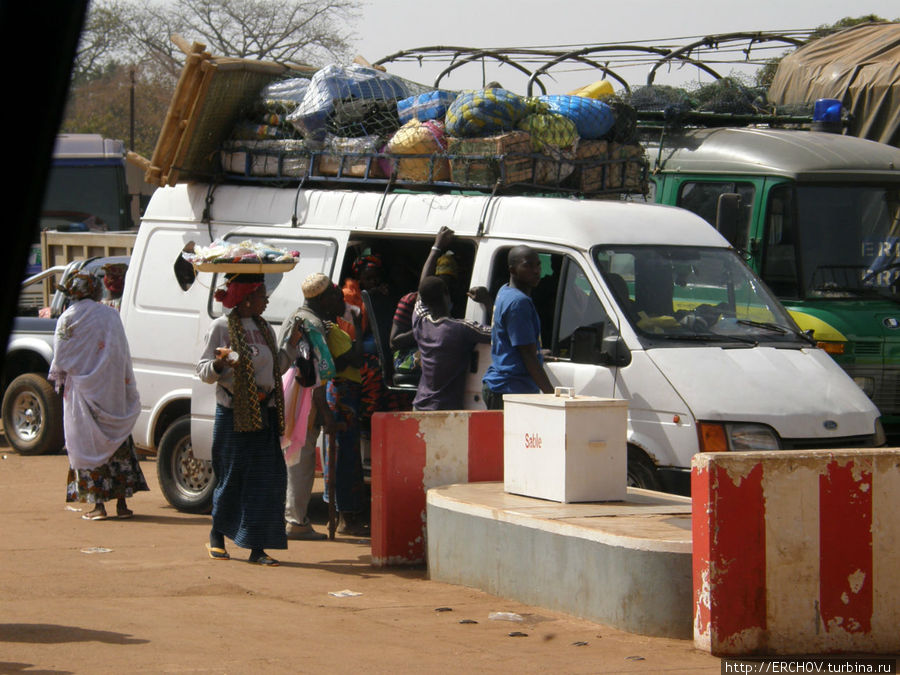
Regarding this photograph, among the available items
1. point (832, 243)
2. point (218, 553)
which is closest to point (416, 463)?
point (218, 553)

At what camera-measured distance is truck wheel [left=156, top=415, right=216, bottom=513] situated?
9.25 metres

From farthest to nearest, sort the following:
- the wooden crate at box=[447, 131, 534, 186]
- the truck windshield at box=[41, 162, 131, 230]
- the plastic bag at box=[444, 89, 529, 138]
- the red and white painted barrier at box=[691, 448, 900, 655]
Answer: the truck windshield at box=[41, 162, 131, 230] → the plastic bag at box=[444, 89, 529, 138] → the wooden crate at box=[447, 131, 534, 186] → the red and white painted barrier at box=[691, 448, 900, 655]

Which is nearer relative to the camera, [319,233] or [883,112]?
[319,233]

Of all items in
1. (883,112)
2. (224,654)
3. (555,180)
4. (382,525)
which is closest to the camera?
(224,654)

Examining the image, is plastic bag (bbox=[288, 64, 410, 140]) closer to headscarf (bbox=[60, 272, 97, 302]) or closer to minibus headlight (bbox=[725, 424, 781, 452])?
headscarf (bbox=[60, 272, 97, 302])

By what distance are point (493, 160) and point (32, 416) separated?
6869 millimetres

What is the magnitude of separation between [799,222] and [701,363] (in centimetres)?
377

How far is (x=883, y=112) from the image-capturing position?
40.8 ft

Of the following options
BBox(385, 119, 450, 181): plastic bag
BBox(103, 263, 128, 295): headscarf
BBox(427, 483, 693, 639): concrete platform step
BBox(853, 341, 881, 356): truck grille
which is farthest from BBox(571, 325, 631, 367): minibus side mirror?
BBox(103, 263, 128, 295): headscarf

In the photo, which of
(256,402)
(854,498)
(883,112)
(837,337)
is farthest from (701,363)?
(883,112)

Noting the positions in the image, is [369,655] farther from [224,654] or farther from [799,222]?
[799,222]

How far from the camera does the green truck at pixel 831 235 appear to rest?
10.1 meters

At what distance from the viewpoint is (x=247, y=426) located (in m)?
7.28

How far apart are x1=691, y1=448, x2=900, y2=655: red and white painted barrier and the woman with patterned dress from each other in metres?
5.24
